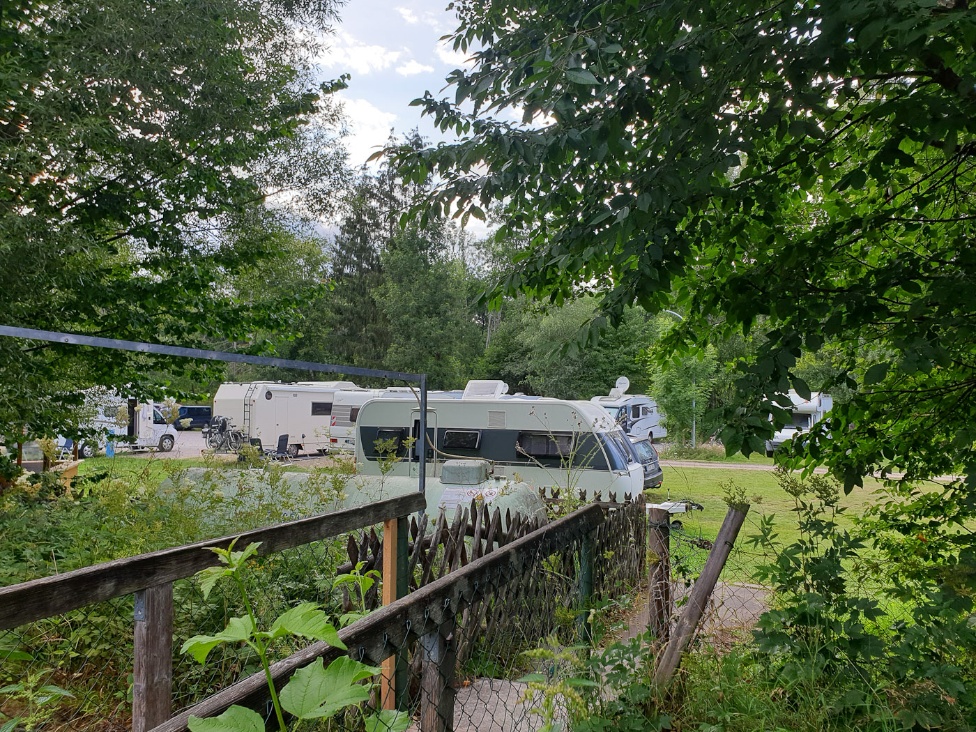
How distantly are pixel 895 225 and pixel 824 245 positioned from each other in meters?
1.02

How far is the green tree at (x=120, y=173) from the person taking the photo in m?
6.21

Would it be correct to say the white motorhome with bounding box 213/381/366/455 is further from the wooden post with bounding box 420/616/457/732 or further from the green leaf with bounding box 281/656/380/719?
the green leaf with bounding box 281/656/380/719

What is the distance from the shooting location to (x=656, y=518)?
3.84 metres

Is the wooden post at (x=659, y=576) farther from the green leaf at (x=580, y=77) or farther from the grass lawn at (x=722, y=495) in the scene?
the grass lawn at (x=722, y=495)

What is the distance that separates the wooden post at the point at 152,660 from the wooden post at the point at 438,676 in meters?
0.73

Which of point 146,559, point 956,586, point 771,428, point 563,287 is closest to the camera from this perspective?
point 146,559

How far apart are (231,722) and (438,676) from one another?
105cm

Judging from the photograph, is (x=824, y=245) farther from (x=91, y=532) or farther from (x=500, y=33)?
(x=91, y=532)

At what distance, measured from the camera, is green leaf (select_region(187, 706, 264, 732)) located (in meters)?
1.04

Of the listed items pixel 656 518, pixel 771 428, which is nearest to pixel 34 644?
pixel 656 518

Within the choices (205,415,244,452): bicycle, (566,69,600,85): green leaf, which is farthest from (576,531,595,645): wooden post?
(205,415,244,452): bicycle

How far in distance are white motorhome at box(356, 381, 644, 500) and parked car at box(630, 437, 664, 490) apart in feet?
3.59

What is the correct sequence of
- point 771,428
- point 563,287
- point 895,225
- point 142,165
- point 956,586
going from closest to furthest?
point 771,428
point 956,586
point 895,225
point 563,287
point 142,165

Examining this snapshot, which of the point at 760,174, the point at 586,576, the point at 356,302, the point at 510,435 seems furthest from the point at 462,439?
the point at 356,302
